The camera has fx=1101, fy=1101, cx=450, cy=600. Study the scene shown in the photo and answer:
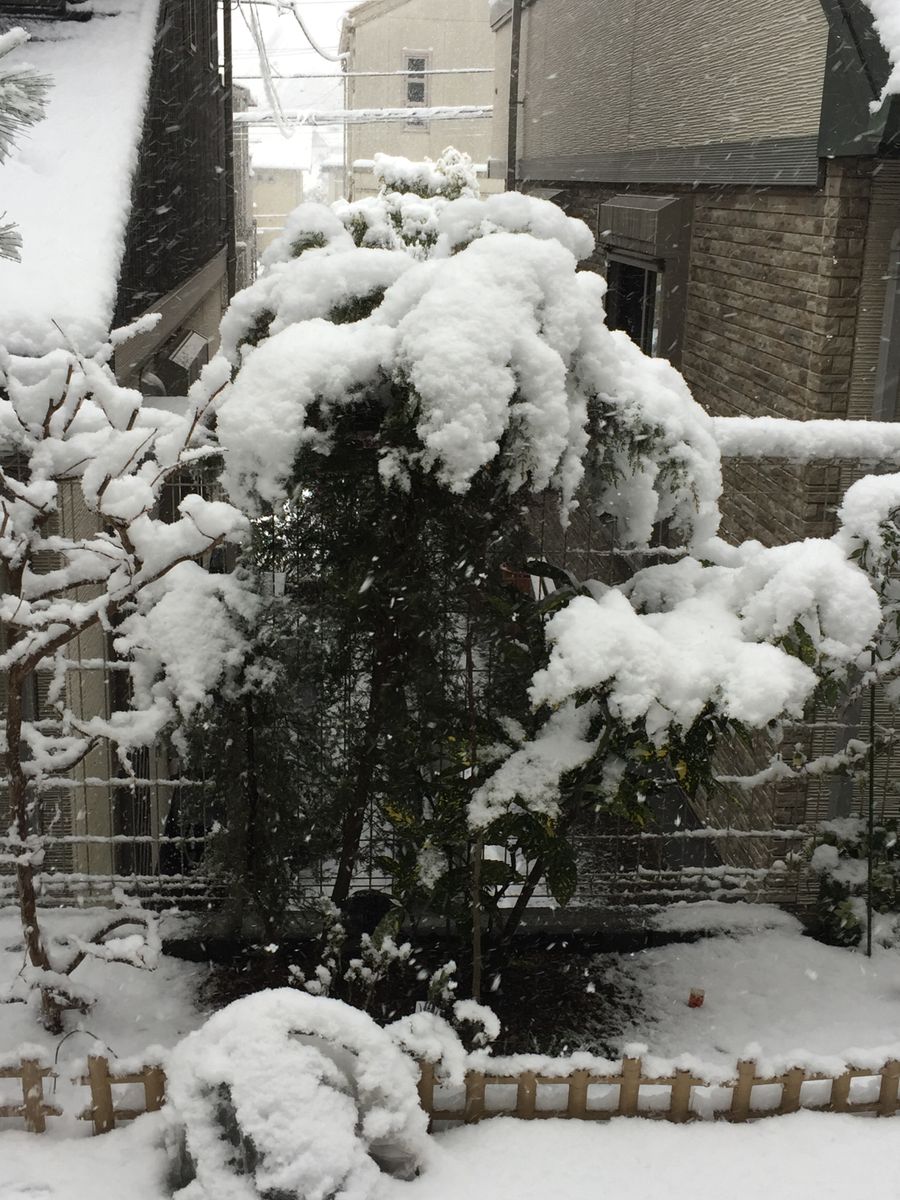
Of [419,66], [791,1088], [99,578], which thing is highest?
[419,66]

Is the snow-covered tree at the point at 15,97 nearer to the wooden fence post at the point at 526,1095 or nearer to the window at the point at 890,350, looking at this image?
the wooden fence post at the point at 526,1095

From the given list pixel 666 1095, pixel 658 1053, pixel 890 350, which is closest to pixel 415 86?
pixel 890 350

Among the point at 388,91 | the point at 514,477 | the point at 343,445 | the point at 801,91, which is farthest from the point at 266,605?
the point at 388,91

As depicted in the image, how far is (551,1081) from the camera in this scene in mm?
3090

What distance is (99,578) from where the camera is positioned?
3277mm

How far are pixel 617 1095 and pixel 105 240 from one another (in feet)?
12.3

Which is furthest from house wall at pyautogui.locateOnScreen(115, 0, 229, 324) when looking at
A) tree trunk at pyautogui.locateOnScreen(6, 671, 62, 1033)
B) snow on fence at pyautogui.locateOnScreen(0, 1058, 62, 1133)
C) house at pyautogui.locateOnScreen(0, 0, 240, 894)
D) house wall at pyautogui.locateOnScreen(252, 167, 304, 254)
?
house wall at pyautogui.locateOnScreen(252, 167, 304, 254)

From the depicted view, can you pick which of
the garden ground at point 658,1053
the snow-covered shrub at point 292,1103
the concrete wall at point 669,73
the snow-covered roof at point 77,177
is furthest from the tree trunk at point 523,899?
the concrete wall at point 669,73

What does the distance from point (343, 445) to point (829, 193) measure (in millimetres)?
3039

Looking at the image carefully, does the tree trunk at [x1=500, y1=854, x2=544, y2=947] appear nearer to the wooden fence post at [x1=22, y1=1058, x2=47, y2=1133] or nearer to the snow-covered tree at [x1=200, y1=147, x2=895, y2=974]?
the snow-covered tree at [x1=200, y1=147, x2=895, y2=974]

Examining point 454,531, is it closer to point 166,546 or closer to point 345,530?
point 345,530

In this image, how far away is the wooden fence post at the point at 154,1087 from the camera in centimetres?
299

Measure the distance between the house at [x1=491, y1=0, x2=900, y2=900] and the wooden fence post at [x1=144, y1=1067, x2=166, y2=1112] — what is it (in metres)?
1.90

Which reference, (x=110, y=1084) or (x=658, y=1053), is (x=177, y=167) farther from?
(x=658, y=1053)
